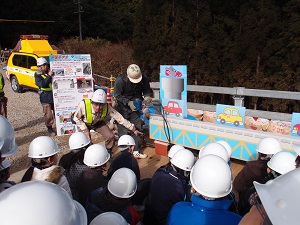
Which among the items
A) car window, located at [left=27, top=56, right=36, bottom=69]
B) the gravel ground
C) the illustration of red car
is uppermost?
car window, located at [left=27, top=56, right=36, bottom=69]

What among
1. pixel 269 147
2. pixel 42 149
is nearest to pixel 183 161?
pixel 269 147

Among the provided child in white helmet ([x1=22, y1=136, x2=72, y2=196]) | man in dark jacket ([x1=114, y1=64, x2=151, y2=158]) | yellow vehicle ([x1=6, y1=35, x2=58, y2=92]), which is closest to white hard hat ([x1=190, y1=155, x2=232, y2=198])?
child in white helmet ([x1=22, y1=136, x2=72, y2=196])

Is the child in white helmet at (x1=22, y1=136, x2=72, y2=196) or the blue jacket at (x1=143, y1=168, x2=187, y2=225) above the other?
the child in white helmet at (x1=22, y1=136, x2=72, y2=196)

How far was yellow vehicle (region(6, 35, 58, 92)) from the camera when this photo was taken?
12.4 metres

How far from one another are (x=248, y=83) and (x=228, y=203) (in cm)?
655

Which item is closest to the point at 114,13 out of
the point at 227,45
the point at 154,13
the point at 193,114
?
the point at 154,13

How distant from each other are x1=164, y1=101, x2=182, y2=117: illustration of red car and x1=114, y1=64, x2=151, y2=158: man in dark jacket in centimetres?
40

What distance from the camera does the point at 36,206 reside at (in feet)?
4.38

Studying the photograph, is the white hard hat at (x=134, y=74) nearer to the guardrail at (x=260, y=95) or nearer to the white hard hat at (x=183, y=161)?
the guardrail at (x=260, y=95)

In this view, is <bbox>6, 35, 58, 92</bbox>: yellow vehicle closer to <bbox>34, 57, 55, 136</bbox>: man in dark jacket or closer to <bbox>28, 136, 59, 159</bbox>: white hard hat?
<bbox>34, 57, 55, 136</bbox>: man in dark jacket

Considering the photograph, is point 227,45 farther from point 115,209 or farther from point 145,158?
point 115,209

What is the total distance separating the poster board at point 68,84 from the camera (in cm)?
693

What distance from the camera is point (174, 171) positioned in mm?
3086

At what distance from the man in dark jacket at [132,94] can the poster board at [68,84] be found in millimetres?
1753
